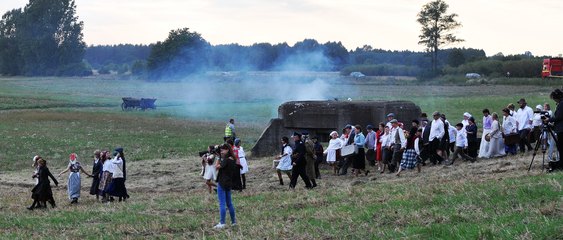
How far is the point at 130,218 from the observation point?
711 inches

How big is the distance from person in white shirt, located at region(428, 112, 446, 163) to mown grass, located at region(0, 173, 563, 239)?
4551 mm

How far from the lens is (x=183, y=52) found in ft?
246

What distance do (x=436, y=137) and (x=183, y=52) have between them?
51.3 metres

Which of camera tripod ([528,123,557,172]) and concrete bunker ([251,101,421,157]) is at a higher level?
camera tripod ([528,123,557,172])

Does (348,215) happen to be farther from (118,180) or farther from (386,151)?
A: (386,151)

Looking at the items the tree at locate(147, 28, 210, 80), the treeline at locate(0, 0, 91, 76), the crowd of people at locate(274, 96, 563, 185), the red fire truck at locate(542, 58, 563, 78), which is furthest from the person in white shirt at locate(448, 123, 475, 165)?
the treeline at locate(0, 0, 91, 76)

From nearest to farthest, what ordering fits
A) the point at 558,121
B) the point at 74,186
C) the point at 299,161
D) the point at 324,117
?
the point at 558,121 < the point at 299,161 < the point at 74,186 < the point at 324,117

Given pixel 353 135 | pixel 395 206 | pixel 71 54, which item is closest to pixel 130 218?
pixel 395 206

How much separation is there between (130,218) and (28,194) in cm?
860

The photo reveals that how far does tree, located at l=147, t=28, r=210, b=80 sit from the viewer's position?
73375 mm

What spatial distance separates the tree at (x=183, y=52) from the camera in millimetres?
73375

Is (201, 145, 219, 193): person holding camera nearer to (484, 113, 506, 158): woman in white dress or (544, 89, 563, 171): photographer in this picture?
(484, 113, 506, 158): woman in white dress

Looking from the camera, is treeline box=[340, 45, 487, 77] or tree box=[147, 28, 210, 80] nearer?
tree box=[147, 28, 210, 80]

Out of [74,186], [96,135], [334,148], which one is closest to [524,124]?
[334,148]
